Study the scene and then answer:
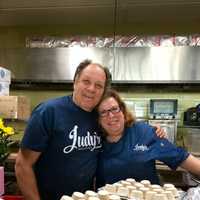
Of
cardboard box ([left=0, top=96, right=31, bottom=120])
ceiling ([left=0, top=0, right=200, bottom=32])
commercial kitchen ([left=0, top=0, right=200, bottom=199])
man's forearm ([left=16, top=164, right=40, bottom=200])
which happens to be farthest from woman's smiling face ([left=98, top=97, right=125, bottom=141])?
ceiling ([left=0, top=0, right=200, bottom=32])

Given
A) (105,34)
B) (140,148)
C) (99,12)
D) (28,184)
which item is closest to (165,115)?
(105,34)

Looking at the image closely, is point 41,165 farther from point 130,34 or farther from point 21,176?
point 130,34

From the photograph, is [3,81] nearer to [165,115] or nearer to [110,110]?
[110,110]

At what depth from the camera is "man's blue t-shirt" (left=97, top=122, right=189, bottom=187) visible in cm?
165

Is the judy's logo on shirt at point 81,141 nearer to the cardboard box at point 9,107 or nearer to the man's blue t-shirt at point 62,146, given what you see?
the man's blue t-shirt at point 62,146

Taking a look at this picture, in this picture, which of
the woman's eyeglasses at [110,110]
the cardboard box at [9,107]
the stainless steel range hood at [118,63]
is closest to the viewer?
the woman's eyeglasses at [110,110]

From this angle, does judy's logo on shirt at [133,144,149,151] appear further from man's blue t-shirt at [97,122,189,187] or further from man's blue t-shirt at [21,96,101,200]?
man's blue t-shirt at [21,96,101,200]

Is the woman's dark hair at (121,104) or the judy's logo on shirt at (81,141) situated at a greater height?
the woman's dark hair at (121,104)

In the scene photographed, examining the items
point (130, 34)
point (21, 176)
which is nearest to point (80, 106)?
point (21, 176)

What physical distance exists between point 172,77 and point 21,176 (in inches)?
95.7

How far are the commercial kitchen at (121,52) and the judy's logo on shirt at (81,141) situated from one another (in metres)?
1.72

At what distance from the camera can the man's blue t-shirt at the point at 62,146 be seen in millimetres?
1599

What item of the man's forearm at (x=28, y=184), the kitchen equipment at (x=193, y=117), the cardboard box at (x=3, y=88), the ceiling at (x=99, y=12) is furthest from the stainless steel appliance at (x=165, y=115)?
the man's forearm at (x=28, y=184)

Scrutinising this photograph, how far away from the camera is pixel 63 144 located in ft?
5.27
